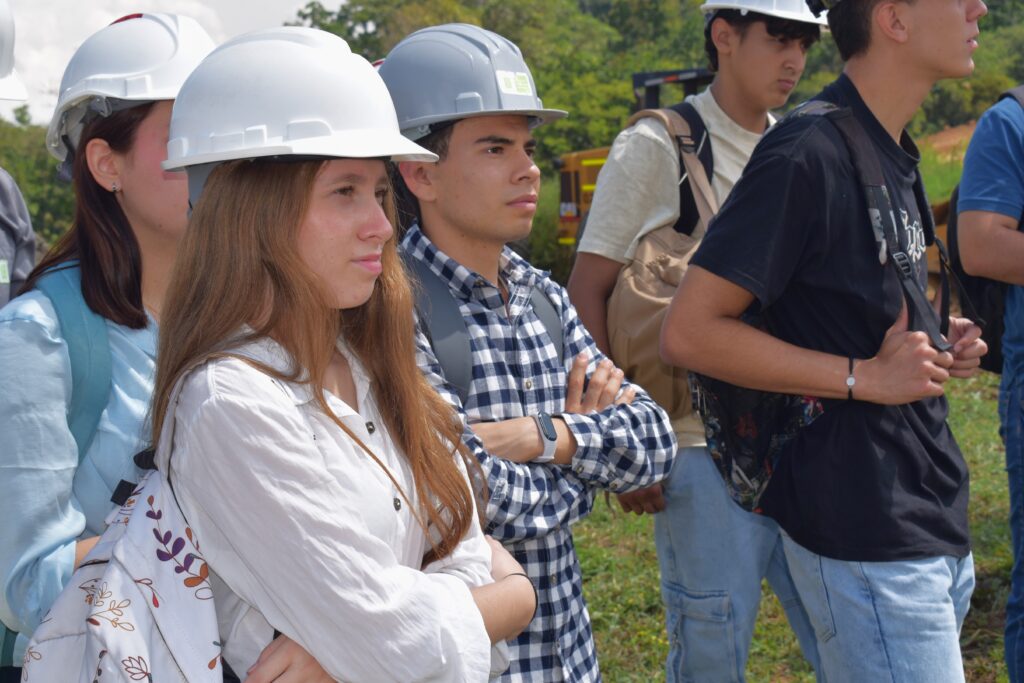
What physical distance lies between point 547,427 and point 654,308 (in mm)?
1004

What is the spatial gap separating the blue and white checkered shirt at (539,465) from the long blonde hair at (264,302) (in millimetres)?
404

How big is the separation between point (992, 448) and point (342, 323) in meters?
6.59

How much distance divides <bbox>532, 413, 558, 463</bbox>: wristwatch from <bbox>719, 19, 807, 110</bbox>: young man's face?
171 cm

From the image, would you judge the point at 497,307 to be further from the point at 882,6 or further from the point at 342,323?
the point at 882,6

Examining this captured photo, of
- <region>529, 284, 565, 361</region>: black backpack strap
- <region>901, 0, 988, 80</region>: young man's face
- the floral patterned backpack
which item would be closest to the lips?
<region>529, 284, 565, 361</region>: black backpack strap

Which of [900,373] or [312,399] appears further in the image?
[900,373]

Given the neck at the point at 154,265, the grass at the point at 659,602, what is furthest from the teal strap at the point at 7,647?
the grass at the point at 659,602

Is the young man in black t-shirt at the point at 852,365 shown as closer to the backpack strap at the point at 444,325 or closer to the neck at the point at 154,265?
the backpack strap at the point at 444,325

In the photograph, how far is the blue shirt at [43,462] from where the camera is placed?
82.6 inches

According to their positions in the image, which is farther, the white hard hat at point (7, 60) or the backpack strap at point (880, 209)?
the white hard hat at point (7, 60)

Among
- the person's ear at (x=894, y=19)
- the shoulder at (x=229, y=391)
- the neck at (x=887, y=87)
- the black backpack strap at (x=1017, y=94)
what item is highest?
the person's ear at (x=894, y=19)

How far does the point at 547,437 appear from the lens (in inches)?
101

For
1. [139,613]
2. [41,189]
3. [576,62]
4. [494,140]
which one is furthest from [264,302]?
[41,189]

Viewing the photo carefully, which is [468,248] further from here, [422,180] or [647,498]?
[647,498]
